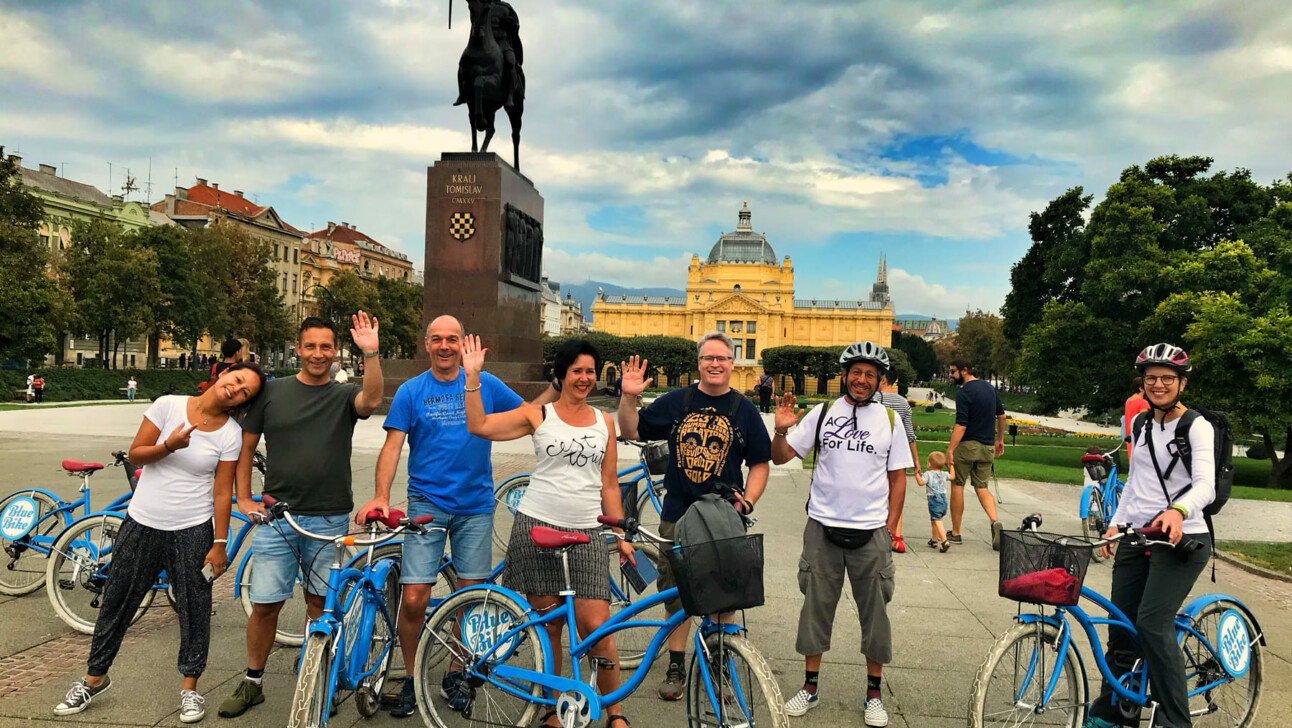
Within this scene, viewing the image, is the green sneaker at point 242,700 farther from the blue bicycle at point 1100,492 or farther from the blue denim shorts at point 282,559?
the blue bicycle at point 1100,492

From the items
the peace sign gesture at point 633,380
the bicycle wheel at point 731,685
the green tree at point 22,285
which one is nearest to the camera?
the bicycle wheel at point 731,685

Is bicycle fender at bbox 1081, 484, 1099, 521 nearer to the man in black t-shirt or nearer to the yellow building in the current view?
the man in black t-shirt

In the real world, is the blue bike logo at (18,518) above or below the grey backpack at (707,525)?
below

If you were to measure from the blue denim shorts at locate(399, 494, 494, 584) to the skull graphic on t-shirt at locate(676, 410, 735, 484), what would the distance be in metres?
1.13

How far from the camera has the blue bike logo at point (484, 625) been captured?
144 inches

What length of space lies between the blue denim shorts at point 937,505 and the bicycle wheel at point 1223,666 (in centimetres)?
425

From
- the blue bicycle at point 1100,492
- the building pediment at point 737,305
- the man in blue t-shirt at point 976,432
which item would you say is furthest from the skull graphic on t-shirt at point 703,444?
the building pediment at point 737,305

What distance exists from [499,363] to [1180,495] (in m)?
15.7

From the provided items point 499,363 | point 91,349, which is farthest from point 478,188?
point 91,349

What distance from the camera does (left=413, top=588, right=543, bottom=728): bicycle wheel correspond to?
3.60m

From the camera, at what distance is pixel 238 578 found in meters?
5.22

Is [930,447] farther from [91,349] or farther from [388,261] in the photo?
[388,261]

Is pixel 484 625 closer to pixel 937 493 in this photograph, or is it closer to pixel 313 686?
pixel 313 686

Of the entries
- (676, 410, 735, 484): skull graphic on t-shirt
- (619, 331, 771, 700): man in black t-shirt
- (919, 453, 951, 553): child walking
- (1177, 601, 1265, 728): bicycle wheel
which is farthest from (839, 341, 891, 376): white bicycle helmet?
(919, 453, 951, 553): child walking
